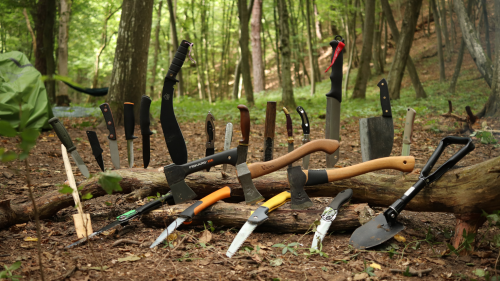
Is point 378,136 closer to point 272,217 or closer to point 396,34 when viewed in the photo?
point 272,217

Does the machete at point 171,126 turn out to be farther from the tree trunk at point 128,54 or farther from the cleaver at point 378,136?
the tree trunk at point 128,54

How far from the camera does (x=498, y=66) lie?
6.61 m

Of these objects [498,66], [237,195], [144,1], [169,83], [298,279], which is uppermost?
[144,1]

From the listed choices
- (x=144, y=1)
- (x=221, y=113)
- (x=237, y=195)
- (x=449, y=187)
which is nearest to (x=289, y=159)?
(x=237, y=195)

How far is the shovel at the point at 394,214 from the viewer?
247 cm

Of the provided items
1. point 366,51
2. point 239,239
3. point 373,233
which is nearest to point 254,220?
point 239,239

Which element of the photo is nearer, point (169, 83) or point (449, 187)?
point (449, 187)

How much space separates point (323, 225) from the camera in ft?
8.50

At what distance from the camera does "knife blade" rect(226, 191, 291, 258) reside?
8.04 feet

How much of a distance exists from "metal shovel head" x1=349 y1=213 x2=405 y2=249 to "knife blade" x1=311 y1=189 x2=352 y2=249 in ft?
0.67

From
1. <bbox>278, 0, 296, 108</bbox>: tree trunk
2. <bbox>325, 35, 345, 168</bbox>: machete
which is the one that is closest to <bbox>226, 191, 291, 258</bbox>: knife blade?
<bbox>325, 35, 345, 168</bbox>: machete

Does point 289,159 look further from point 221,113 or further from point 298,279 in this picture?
point 221,113

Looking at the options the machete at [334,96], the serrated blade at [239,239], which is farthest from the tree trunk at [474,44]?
the serrated blade at [239,239]

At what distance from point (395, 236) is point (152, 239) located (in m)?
1.95
